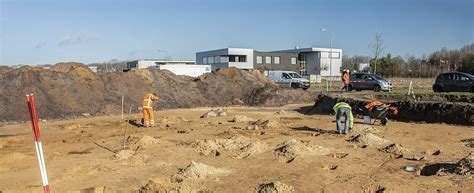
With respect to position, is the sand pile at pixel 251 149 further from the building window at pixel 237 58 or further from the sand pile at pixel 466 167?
the building window at pixel 237 58

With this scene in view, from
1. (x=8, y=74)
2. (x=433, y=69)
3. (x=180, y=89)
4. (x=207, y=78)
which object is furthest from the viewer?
(x=433, y=69)

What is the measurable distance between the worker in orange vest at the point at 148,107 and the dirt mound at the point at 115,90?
22.9 ft

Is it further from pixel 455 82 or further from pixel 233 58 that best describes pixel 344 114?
pixel 233 58

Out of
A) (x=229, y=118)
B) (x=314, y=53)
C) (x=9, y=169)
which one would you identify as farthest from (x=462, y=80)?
(x=314, y=53)

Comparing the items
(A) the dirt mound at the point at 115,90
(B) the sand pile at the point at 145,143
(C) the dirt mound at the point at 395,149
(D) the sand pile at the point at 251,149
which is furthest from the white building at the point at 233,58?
(C) the dirt mound at the point at 395,149

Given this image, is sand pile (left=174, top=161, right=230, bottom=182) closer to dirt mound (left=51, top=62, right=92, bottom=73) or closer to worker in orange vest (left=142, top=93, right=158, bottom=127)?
worker in orange vest (left=142, top=93, right=158, bottom=127)

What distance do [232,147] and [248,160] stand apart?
1421 millimetres

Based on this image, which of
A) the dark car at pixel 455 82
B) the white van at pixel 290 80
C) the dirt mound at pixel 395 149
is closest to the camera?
the dirt mound at pixel 395 149

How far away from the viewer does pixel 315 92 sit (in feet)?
102

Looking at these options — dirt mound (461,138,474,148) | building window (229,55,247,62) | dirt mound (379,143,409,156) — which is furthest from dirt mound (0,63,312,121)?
building window (229,55,247,62)

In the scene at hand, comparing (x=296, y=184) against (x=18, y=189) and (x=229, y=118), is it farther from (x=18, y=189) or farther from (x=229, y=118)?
(x=229, y=118)

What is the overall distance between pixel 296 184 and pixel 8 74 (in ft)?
64.9

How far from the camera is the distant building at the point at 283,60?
277 feet

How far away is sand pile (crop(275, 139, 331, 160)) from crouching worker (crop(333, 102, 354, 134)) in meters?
2.34
